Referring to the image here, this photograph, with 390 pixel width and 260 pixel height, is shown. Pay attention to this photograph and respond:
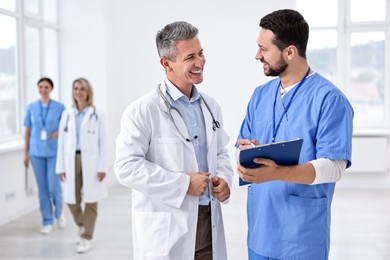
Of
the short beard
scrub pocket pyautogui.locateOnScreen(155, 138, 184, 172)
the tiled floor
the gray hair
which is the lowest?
the tiled floor

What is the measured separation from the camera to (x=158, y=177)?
166 centimetres

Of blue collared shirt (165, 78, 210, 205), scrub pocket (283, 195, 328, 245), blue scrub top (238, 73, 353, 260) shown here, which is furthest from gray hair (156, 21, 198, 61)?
scrub pocket (283, 195, 328, 245)

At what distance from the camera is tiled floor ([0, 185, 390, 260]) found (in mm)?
3773

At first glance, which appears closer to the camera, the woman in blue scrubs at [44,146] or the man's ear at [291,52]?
the man's ear at [291,52]

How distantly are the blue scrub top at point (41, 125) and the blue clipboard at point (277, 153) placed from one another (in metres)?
3.29

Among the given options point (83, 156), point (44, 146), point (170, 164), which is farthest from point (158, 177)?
point (44, 146)

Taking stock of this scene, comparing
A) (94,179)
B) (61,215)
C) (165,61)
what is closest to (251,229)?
(165,61)

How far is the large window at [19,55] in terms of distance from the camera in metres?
5.03

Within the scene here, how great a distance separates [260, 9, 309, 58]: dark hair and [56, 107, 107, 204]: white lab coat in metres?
2.54

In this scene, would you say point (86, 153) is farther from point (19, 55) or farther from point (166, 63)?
point (166, 63)

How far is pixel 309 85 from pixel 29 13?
4663 millimetres

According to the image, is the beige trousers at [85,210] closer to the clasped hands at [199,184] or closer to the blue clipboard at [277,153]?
the clasped hands at [199,184]

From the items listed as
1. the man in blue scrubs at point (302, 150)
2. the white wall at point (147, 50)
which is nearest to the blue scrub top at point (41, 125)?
the white wall at point (147, 50)

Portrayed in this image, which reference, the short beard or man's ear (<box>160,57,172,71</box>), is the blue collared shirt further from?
the short beard
